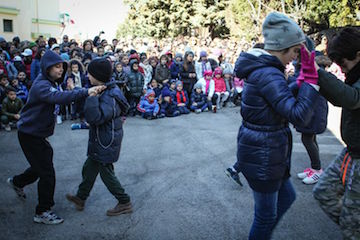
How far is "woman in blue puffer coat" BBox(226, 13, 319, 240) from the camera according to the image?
2.29 meters

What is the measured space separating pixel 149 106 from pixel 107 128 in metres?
5.76

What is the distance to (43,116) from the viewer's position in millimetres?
3666

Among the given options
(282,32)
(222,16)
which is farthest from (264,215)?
(222,16)

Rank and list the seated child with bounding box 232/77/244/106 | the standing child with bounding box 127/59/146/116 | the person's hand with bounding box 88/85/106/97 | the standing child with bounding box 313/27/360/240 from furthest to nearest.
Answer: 1. the seated child with bounding box 232/77/244/106
2. the standing child with bounding box 127/59/146/116
3. the person's hand with bounding box 88/85/106/97
4. the standing child with bounding box 313/27/360/240

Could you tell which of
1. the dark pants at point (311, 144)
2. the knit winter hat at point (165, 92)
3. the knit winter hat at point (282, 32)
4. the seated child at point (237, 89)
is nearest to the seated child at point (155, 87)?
the knit winter hat at point (165, 92)

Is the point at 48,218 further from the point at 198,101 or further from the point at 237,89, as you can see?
the point at 237,89

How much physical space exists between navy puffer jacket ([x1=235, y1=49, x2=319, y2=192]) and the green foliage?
16.7 metres

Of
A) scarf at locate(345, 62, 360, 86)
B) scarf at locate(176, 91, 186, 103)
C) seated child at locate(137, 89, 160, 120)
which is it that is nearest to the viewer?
scarf at locate(345, 62, 360, 86)

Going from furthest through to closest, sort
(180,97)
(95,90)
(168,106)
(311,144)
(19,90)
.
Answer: (180,97), (168,106), (19,90), (311,144), (95,90)

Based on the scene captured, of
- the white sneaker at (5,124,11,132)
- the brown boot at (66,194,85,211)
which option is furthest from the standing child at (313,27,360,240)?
the white sneaker at (5,124,11,132)

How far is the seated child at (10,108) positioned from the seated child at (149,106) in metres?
3.01

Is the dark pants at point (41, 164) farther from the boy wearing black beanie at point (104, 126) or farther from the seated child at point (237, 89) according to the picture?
the seated child at point (237, 89)

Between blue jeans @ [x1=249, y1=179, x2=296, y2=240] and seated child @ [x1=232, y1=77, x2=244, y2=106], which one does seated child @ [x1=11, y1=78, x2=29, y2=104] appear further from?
blue jeans @ [x1=249, y1=179, x2=296, y2=240]

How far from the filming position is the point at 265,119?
8.10 ft
